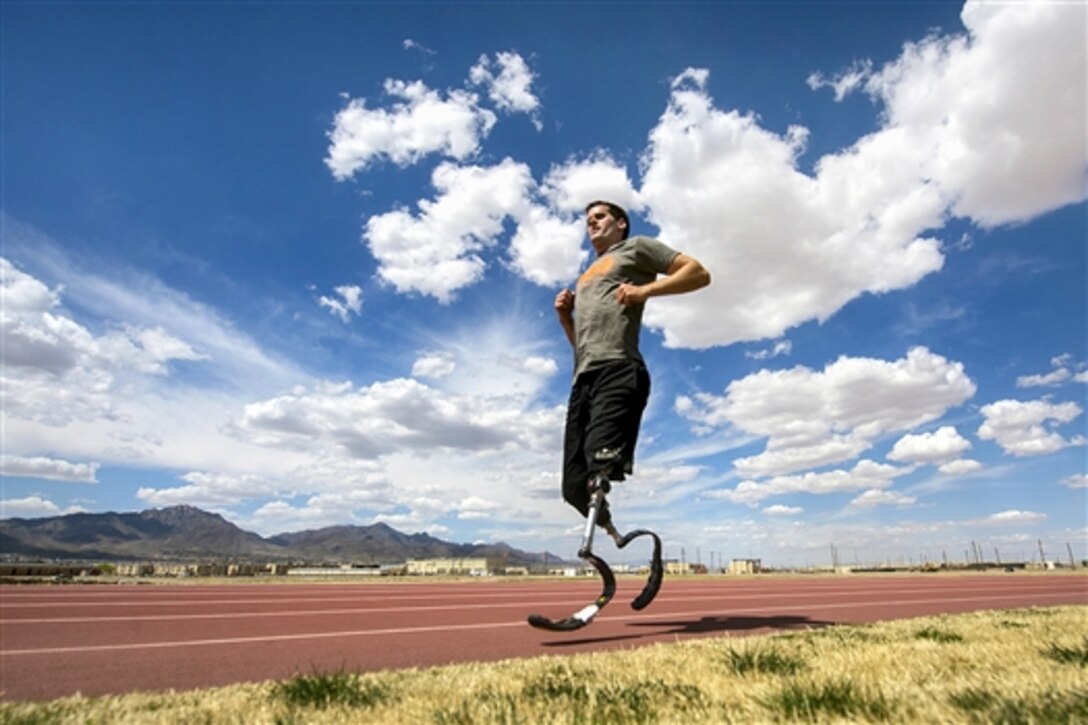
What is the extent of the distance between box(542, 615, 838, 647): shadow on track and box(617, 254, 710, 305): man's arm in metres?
2.18

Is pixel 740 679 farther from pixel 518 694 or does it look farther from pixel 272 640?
pixel 272 640

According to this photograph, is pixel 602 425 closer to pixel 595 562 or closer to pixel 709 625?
pixel 595 562

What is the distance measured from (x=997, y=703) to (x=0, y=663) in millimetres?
4375

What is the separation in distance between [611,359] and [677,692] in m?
2.29

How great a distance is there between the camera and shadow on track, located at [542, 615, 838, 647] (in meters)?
4.04

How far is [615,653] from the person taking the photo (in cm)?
315

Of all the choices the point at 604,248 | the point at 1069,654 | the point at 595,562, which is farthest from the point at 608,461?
the point at 1069,654

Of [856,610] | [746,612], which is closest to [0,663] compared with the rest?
[746,612]

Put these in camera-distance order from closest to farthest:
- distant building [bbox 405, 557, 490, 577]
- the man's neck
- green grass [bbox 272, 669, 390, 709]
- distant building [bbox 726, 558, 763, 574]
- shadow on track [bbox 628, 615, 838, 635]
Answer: green grass [bbox 272, 669, 390, 709] < shadow on track [bbox 628, 615, 838, 635] < the man's neck < distant building [bbox 726, 558, 763, 574] < distant building [bbox 405, 557, 490, 577]

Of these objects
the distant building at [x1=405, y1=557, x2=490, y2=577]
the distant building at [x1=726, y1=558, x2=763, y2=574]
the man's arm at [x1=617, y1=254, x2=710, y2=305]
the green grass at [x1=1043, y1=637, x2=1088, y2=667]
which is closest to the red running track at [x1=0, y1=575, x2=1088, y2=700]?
the green grass at [x1=1043, y1=637, x2=1088, y2=667]

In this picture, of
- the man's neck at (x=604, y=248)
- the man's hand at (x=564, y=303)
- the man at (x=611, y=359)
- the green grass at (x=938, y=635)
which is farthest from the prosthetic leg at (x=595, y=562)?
the man's neck at (x=604, y=248)

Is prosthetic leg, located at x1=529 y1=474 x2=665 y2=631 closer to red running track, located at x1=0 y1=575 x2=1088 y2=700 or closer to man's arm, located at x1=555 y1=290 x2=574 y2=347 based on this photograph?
red running track, located at x1=0 y1=575 x2=1088 y2=700

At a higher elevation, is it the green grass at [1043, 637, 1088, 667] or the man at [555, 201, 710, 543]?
the man at [555, 201, 710, 543]

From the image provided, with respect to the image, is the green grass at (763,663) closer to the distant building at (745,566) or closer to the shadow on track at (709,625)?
the shadow on track at (709,625)
